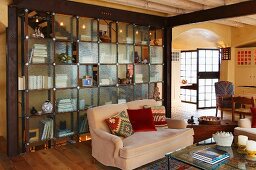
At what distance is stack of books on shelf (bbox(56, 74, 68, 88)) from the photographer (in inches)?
170

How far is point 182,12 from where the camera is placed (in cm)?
548

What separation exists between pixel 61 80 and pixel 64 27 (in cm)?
94

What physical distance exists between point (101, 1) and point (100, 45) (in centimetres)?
87

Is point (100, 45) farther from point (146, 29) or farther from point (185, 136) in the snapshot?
point (185, 136)

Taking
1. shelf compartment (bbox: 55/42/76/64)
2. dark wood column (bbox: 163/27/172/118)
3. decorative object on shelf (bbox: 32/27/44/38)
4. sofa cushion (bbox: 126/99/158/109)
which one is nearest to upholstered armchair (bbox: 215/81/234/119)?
dark wood column (bbox: 163/27/172/118)

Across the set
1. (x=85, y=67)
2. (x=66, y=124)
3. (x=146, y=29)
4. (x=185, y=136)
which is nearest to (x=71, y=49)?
(x=85, y=67)

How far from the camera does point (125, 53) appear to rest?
5219mm

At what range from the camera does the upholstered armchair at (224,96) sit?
20.4 ft

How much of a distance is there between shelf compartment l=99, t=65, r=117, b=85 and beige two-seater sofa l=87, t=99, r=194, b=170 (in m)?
1.10

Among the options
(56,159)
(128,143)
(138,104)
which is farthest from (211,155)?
(56,159)

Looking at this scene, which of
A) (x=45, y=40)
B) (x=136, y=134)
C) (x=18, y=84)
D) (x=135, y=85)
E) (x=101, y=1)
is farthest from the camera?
Answer: (x=135, y=85)

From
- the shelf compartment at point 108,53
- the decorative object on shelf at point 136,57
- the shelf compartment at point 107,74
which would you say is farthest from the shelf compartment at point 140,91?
the shelf compartment at point 108,53

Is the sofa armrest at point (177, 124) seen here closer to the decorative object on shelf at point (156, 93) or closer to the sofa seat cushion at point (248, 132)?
the sofa seat cushion at point (248, 132)

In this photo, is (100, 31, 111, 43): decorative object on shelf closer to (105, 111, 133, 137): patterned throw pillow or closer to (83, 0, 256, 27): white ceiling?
(83, 0, 256, 27): white ceiling
